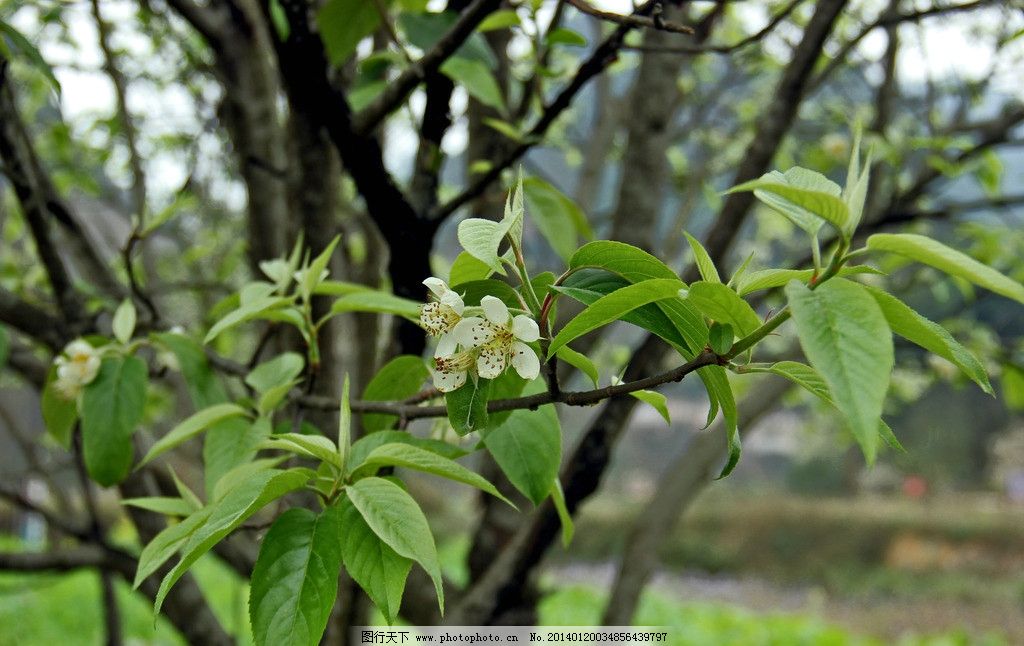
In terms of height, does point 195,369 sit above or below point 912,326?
below

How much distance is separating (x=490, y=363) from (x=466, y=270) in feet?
0.23

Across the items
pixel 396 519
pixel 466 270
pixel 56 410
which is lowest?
pixel 56 410

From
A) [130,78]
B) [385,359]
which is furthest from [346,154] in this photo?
[130,78]

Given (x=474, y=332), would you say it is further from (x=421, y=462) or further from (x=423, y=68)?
(x=423, y=68)

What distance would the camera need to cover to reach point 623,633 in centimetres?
131

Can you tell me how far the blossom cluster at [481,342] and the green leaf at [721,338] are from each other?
0.31ft

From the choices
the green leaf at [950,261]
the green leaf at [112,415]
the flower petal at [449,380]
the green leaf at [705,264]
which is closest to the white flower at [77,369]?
the green leaf at [112,415]

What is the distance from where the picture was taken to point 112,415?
2.63 ft

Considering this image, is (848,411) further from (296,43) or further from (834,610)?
(834,610)

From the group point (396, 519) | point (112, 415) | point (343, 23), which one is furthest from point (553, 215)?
point (396, 519)

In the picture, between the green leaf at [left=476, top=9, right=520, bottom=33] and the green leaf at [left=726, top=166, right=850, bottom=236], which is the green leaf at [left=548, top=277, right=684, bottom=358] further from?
the green leaf at [left=476, top=9, right=520, bottom=33]

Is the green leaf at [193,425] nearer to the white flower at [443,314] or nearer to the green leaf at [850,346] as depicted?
the white flower at [443,314]

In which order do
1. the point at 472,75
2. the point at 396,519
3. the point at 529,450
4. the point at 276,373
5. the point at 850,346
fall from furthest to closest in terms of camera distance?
the point at 472,75 < the point at 276,373 < the point at 529,450 < the point at 396,519 < the point at 850,346

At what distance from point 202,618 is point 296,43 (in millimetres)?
872
